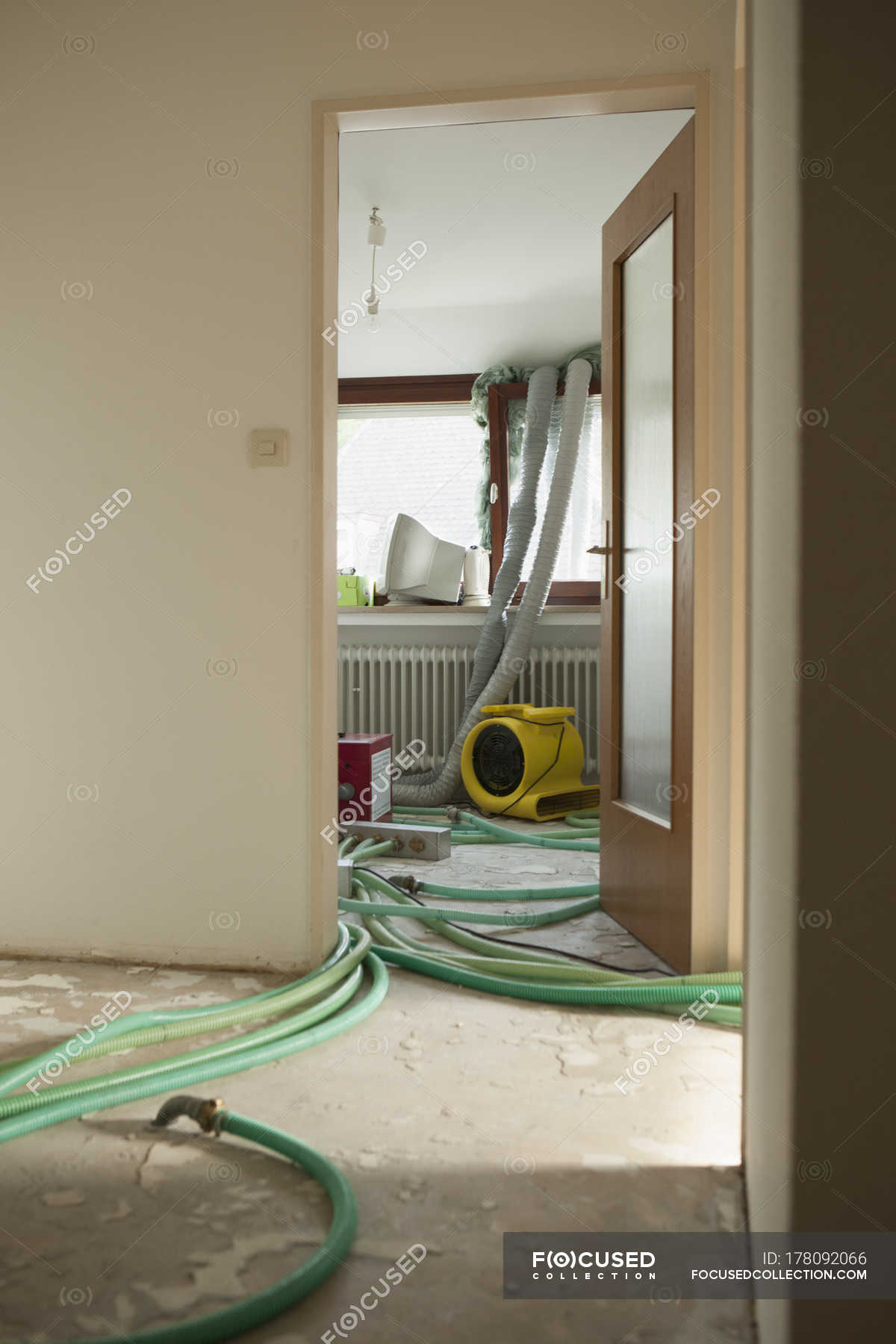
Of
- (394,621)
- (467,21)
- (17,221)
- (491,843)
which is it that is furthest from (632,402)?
(394,621)

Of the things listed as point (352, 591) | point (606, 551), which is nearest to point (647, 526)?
point (606, 551)

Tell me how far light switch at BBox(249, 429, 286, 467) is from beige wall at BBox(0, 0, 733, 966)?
3 cm

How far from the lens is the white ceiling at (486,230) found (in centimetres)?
360

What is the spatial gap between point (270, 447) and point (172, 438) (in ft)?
0.88

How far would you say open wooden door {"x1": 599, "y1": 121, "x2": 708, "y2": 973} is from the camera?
2318 mm

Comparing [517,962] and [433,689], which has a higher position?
[433,689]

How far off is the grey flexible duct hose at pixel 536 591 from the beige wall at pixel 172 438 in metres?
2.33

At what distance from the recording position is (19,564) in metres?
2.47

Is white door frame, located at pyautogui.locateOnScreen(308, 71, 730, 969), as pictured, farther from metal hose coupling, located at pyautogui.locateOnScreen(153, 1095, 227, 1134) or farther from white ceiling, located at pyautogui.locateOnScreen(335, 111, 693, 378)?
white ceiling, located at pyautogui.locateOnScreen(335, 111, 693, 378)

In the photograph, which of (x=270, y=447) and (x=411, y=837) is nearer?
(x=270, y=447)

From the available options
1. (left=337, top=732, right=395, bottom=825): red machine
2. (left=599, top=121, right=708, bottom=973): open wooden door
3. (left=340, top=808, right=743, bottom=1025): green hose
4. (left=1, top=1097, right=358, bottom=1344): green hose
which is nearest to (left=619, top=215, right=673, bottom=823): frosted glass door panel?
(left=599, top=121, right=708, bottom=973): open wooden door

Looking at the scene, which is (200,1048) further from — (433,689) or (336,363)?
(433,689)

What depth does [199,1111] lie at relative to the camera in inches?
58.5

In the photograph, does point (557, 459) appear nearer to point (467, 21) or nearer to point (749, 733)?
point (467, 21)
